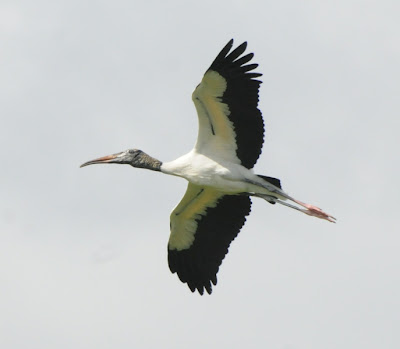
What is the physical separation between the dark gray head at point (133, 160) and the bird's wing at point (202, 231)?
2.72 ft

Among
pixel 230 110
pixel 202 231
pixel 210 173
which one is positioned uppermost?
pixel 230 110

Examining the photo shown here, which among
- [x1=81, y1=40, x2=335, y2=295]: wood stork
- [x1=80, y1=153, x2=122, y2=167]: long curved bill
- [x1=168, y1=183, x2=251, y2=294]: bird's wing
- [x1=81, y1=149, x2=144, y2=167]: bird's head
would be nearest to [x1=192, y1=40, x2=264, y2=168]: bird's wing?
[x1=81, y1=40, x2=335, y2=295]: wood stork

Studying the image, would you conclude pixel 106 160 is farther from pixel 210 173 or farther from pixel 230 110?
pixel 230 110

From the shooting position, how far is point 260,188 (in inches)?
1039

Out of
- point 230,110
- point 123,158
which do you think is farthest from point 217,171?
point 123,158

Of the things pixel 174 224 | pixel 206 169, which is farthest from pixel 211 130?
pixel 174 224

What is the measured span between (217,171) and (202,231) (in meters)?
1.82

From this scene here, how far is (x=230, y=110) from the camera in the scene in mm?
25797

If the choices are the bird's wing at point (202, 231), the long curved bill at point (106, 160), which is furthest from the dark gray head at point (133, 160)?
the bird's wing at point (202, 231)

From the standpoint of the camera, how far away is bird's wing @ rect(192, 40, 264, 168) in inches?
996

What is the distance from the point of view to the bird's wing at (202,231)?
27375mm

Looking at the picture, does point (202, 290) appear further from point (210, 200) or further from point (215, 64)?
point (215, 64)

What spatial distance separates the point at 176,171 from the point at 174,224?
156 cm

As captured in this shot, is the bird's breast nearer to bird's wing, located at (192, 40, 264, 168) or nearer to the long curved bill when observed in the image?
bird's wing, located at (192, 40, 264, 168)
